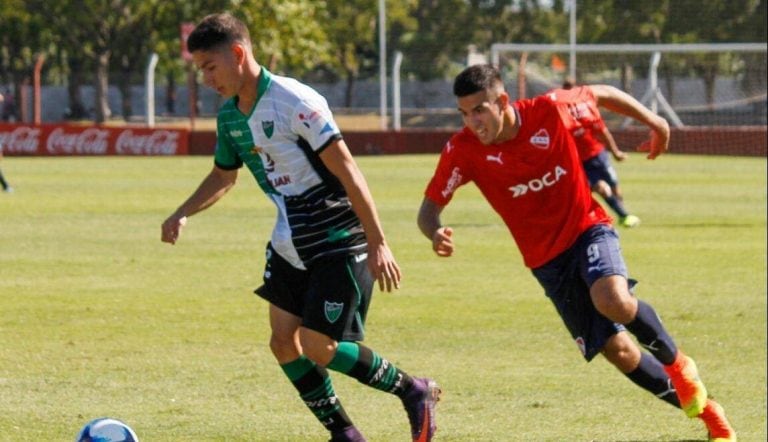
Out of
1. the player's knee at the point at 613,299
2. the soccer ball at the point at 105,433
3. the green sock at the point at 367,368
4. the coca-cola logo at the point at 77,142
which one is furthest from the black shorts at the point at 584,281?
the coca-cola logo at the point at 77,142

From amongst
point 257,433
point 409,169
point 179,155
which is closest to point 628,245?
point 257,433

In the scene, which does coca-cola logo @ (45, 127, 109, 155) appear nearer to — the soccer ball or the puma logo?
the puma logo

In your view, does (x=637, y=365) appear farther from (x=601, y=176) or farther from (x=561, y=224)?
(x=601, y=176)

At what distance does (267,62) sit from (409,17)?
12563 millimetres

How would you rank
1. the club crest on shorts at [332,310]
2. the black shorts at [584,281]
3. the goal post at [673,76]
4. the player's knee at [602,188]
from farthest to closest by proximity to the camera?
1. the goal post at [673,76]
2. the player's knee at [602,188]
3. the black shorts at [584,281]
4. the club crest on shorts at [332,310]

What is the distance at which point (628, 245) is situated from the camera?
17.8 meters

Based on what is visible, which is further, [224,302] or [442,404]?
[224,302]

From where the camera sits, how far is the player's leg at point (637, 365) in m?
7.59

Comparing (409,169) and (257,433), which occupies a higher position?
(257,433)

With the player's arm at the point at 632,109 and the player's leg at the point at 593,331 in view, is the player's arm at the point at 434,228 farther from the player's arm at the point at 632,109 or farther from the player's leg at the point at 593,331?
the player's arm at the point at 632,109

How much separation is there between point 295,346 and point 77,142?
36.0 meters

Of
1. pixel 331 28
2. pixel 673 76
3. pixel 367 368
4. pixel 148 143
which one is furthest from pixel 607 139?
pixel 331 28

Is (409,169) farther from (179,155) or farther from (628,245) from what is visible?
(628,245)

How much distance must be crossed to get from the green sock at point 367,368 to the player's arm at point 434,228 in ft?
1.98
